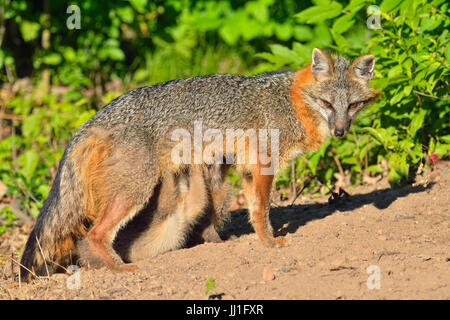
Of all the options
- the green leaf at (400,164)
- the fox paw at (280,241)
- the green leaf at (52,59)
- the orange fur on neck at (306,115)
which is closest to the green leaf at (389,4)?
the orange fur on neck at (306,115)

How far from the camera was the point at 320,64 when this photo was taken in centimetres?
589

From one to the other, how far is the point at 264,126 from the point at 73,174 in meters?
1.84

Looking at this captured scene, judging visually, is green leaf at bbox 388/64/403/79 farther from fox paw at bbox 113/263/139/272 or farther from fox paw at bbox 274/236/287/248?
fox paw at bbox 113/263/139/272

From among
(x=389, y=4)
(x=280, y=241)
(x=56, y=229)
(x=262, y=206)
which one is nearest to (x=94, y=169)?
(x=56, y=229)

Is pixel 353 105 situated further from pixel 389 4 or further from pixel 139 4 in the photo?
pixel 139 4

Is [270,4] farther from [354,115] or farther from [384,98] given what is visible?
[354,115]

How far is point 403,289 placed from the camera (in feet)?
14.1

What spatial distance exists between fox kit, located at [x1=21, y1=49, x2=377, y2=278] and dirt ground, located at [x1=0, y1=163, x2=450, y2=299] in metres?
0.35

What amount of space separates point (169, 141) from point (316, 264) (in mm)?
1734

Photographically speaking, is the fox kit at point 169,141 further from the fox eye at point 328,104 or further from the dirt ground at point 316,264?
the dirt ground at point 316,264

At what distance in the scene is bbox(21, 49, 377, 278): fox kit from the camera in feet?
17.6

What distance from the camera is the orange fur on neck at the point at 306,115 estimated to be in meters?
5.94

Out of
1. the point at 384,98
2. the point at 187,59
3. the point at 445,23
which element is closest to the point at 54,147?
the point at 187,59

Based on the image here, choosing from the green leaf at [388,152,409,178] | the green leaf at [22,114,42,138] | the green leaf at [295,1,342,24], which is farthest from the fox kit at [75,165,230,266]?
the green leaf at [22,114,42,138]
